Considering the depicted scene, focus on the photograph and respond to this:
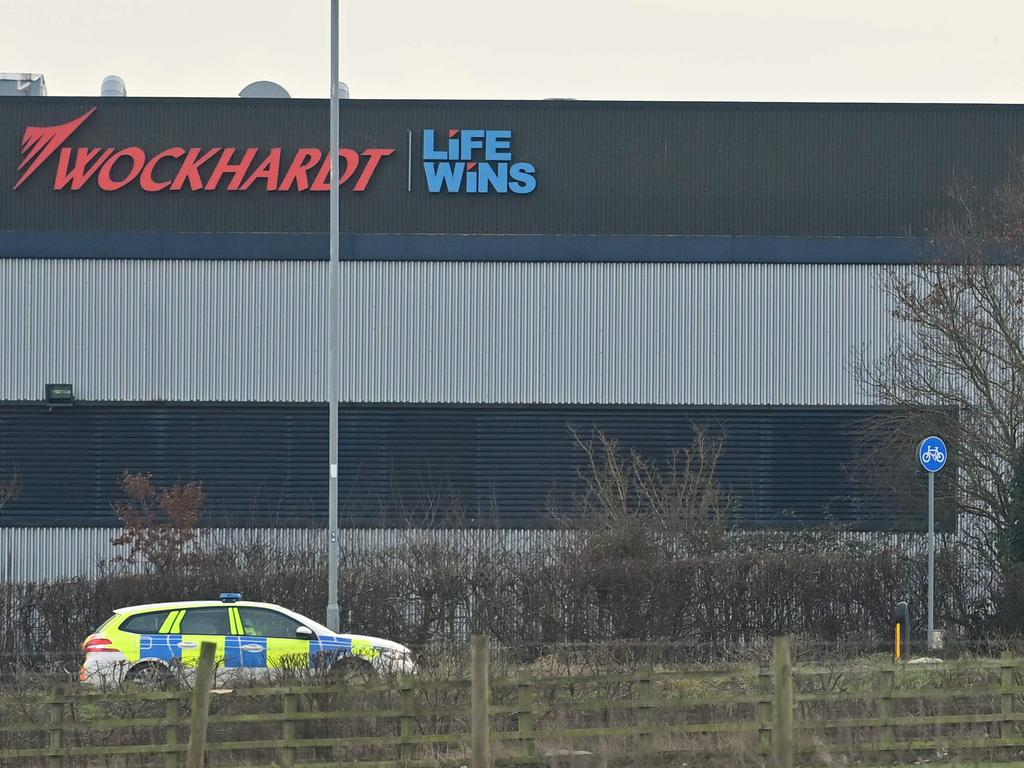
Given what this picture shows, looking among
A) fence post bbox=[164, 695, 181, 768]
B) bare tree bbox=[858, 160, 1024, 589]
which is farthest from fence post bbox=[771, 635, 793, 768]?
bare tree bbox=[858, 160, 1024, 589]

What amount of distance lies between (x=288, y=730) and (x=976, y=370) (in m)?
17.8

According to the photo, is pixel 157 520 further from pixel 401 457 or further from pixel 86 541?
pixel 401 457

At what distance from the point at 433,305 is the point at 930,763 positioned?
65.8 ft

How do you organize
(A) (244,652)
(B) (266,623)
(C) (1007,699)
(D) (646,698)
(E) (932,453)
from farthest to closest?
(E) (932,453), (B) (266,623), (A) (244,652), (C) (1007,699), (D) (646,698)

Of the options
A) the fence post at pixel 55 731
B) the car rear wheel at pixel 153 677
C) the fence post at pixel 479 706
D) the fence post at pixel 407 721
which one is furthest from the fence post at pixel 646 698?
the fence post at pixel 55 731

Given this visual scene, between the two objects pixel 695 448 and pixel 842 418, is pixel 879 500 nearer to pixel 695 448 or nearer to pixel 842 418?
pixel 842 418

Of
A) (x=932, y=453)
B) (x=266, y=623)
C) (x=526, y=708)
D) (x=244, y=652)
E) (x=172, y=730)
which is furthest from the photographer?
(x=932, y=453)

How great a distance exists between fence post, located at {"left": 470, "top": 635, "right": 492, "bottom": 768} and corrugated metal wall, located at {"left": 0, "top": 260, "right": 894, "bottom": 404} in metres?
20.1

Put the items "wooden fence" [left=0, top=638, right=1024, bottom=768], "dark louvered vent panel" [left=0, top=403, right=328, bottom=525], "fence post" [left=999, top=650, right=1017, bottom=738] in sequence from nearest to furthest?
"wooden fence" [left=0, top=638, right=1024, bottom=768] → "fence post" [left=999, top=650, right=1017, bottom=738] → "dark louvered vent panel" [left=0, top=403, right=328, bottom=525]

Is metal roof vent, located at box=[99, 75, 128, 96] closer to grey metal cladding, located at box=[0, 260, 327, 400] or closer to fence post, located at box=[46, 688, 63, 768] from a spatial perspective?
grey metal cladding, located at box=[0, 260, 327, 400]

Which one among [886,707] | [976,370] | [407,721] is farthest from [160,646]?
[976,370]

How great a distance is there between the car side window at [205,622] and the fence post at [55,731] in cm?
639

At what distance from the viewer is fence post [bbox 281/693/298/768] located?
14.8 metres

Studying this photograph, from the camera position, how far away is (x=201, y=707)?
1383 centimetres
